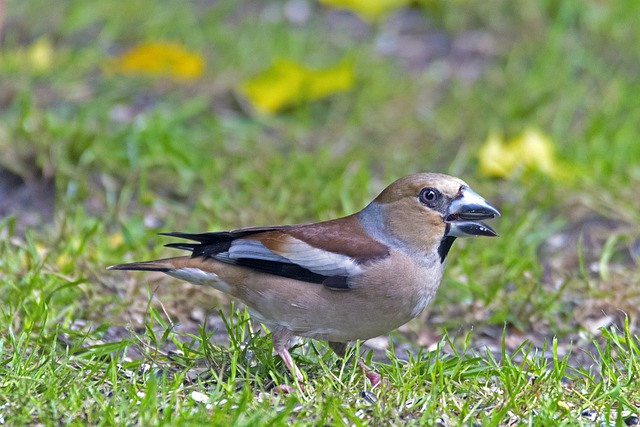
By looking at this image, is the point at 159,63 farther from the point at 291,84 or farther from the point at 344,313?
the point at 344,313

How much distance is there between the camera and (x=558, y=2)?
874cm

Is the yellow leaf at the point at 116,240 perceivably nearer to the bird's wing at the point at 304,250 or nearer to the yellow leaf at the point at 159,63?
the bird's wing at the point at 304,250

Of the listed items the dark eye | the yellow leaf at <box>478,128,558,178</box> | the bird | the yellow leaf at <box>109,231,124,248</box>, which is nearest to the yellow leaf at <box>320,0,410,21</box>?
the yellow leaf at <box>478,128,558,178</box>

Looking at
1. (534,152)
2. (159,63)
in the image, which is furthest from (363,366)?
(159,63)

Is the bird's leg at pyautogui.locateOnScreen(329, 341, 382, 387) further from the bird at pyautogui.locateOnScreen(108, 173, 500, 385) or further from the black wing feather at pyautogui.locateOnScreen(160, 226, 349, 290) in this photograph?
the black wing feather at pyautogui.locateOnScreen(160, 226, 349, 290)

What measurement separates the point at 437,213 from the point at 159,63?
12.9ft

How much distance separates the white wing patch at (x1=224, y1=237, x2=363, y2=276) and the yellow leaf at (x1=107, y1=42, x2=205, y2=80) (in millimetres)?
3565

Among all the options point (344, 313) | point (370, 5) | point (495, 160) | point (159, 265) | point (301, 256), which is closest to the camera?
point (344, 313)

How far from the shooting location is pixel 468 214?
4141 mm

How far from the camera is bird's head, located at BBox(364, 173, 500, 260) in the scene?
4129 mm

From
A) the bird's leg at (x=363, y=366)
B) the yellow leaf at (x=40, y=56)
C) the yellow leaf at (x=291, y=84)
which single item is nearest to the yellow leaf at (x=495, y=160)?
the yellow leaf at (x=291, y=84)

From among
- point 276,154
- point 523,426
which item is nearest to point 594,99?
point 276,154

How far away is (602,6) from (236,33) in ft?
10.8

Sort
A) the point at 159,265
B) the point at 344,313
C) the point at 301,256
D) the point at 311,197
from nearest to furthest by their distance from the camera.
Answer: the point at 344,313 < the point at 301,256 < the point at 159,265 < the point at 311,197
